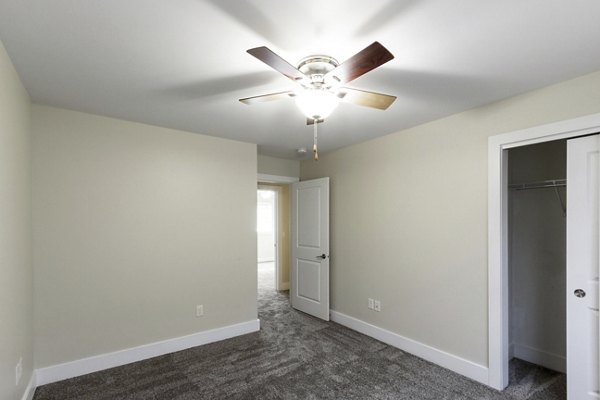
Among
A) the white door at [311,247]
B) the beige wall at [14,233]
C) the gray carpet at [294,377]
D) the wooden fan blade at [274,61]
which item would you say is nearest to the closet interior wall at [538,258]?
the gray carpet at [294,377]

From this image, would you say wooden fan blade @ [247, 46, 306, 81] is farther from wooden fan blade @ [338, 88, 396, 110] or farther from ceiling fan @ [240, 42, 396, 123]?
wooden fan blade @ [338, 88, 396, 110]

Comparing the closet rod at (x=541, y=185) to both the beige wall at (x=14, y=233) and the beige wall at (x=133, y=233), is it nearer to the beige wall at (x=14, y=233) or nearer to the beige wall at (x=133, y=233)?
the beige wall at (x=133, y=233)

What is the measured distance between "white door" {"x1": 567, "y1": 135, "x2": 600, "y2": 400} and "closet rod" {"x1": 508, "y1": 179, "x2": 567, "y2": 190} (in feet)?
2.01

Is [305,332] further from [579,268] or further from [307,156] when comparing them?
[579,268]

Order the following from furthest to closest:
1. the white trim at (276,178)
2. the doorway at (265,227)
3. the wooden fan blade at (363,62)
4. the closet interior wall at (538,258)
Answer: the doorway at (265,227) → the white trim at (276,178) → the closet interior wall at (538,258) → the wooden fan blade at (363,62)

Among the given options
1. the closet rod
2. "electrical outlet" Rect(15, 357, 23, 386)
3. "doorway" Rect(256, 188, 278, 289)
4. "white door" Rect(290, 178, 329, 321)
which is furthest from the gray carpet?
"doorway" Rect(256, 188, 278, 289)

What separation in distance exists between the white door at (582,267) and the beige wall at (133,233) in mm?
2981

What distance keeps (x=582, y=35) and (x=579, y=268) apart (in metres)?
1.54

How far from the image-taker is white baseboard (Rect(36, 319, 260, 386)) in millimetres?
2619

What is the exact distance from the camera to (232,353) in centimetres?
317

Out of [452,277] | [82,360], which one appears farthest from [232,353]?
[452,277]

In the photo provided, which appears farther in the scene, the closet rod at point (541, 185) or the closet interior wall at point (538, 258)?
the closet interior wall at point (538, 258)

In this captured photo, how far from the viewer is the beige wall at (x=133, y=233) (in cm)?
265

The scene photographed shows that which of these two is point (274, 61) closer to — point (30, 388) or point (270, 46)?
point (270, 46)
